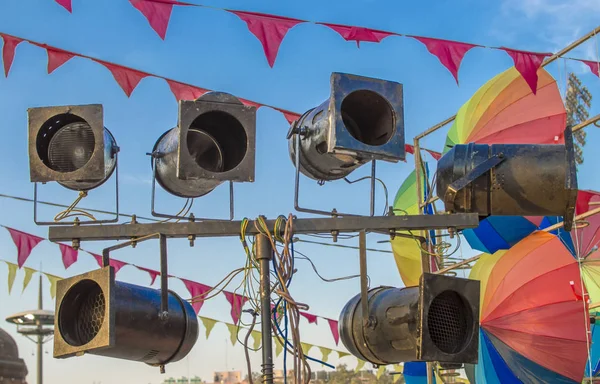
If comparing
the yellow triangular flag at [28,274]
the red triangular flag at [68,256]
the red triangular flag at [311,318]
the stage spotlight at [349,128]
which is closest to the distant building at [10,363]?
the yellow triangular flag at [28,274]

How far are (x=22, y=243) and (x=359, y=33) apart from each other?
268 inches

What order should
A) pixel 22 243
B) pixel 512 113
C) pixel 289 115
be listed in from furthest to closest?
pixel 22 243 < pixel 512 113 < pixel 289 115

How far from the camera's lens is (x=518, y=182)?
3566mm

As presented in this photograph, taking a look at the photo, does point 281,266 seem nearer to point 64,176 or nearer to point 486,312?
point 64,176

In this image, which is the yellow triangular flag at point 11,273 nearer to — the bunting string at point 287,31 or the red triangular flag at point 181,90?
the red triangular flag at point 181,90

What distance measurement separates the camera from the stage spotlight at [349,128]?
3516 millimetres

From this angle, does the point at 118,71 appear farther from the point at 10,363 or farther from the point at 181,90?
the point at 10,363

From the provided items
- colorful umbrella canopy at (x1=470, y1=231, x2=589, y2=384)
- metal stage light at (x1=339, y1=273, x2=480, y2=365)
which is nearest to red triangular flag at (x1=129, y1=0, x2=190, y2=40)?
metal stage light at (x1=339, y1=273, x2=480, y2=365)

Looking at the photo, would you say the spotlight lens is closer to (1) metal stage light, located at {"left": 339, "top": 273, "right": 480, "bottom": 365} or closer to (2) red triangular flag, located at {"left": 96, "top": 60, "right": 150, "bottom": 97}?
(1) metal stage light, located at {"left": 339, "top": 273, "right": 480, "bottom": 365}

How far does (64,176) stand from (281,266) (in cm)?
113

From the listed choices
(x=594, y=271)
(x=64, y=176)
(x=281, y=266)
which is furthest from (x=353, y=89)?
(x=594, y=271)

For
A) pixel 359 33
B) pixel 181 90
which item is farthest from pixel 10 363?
pixel 359 33

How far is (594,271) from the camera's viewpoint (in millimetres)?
13547

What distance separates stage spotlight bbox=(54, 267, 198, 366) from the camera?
330 centimetres
